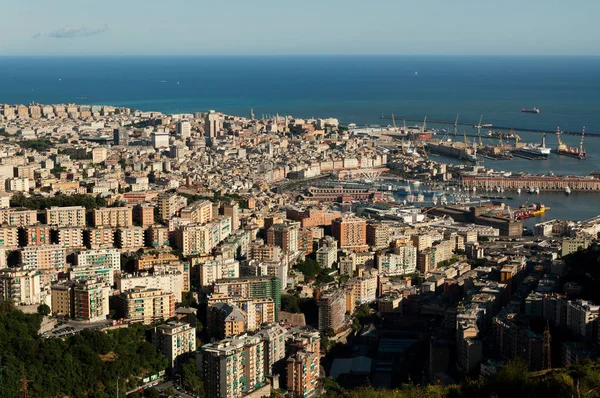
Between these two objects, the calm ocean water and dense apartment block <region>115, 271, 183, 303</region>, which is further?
the calm ocean water

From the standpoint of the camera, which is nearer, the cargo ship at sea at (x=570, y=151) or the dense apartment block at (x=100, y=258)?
the dense apartment block at (x=100, y=258)

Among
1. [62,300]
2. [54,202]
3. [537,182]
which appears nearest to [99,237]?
[54,202]

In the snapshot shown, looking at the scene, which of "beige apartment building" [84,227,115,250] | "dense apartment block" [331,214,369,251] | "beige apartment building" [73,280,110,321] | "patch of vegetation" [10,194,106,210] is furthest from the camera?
"dense apartment block" [331,214,369,251]

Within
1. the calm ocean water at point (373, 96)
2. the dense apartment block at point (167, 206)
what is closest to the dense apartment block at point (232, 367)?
the dense apartment block at point (167, 206)

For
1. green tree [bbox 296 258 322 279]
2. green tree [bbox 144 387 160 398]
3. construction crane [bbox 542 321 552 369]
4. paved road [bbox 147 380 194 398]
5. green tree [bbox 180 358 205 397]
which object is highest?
construction crane [bbox 542 321 552 369]

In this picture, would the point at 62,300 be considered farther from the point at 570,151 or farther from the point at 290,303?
the point at 570,151

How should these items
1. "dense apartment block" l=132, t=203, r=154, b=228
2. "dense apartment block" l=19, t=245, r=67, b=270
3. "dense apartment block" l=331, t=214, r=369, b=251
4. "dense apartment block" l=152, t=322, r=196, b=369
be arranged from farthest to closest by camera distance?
"dense apartment block" l=331, t=214, r=369, b=251, "dense apartment block" l=132, t=203, r=154, b=228, "dense apartment block" l=19, t=245, r=67, b=270, "dense apartment block" l=152, t=322, r=196, b=369

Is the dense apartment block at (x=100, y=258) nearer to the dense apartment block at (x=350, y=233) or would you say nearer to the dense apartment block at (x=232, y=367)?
the dense apartment block at (x=232, y=367)

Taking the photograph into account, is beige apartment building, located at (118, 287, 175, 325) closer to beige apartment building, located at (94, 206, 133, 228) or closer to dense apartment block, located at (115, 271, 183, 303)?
dense apartment block, located at (115, 271, 183, 303)

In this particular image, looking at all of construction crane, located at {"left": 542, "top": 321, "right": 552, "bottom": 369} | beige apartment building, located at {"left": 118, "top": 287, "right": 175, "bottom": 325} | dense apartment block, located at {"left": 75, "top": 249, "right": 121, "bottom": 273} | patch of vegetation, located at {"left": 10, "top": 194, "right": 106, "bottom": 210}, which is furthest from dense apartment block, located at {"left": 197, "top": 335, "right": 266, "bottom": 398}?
patch of vegetation, located at {"left": 10, "top": 194, "right": 106, "bottom": 210}
